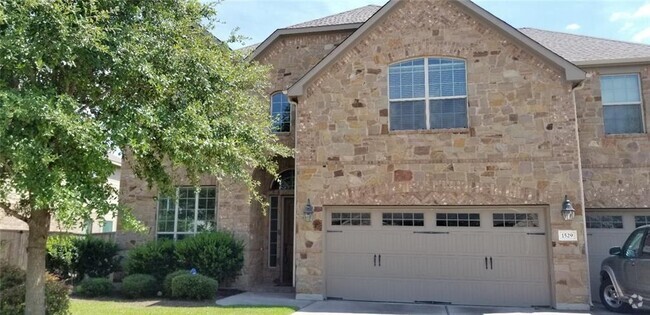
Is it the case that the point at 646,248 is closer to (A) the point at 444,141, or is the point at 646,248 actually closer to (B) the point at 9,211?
(A) the point at 444,141

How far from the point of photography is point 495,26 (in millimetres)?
12109

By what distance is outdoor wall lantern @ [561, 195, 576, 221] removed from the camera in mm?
10961

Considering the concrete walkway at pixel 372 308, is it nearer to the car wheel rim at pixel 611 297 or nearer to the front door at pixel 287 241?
the car wheel rim at pixel 611 297

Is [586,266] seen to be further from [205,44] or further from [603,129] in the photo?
[205,44]

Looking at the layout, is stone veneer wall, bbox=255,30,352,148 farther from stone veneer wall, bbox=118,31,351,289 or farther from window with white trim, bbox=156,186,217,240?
window with white trim, bbox=156,186,217,240

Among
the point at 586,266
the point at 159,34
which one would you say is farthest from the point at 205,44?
the point at 586,266

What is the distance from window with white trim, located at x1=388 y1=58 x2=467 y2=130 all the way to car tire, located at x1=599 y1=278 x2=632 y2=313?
474 cm

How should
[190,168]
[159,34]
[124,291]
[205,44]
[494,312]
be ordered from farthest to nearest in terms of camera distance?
[124,291] < [494,312] < [205,44] < [190,168] < [159,34]

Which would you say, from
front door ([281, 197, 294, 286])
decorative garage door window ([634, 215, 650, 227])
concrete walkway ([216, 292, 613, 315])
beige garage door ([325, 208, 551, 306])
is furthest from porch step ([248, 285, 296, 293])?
decorative garage door window ([634, 215, 650, 227])

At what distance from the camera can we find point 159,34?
809 cm

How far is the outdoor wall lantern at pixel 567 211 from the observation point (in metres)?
11.0

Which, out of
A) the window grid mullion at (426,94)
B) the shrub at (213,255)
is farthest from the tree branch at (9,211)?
the window grid mullion at (426,94)

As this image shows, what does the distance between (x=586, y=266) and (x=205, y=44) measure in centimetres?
931

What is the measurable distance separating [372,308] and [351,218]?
7.79ft
